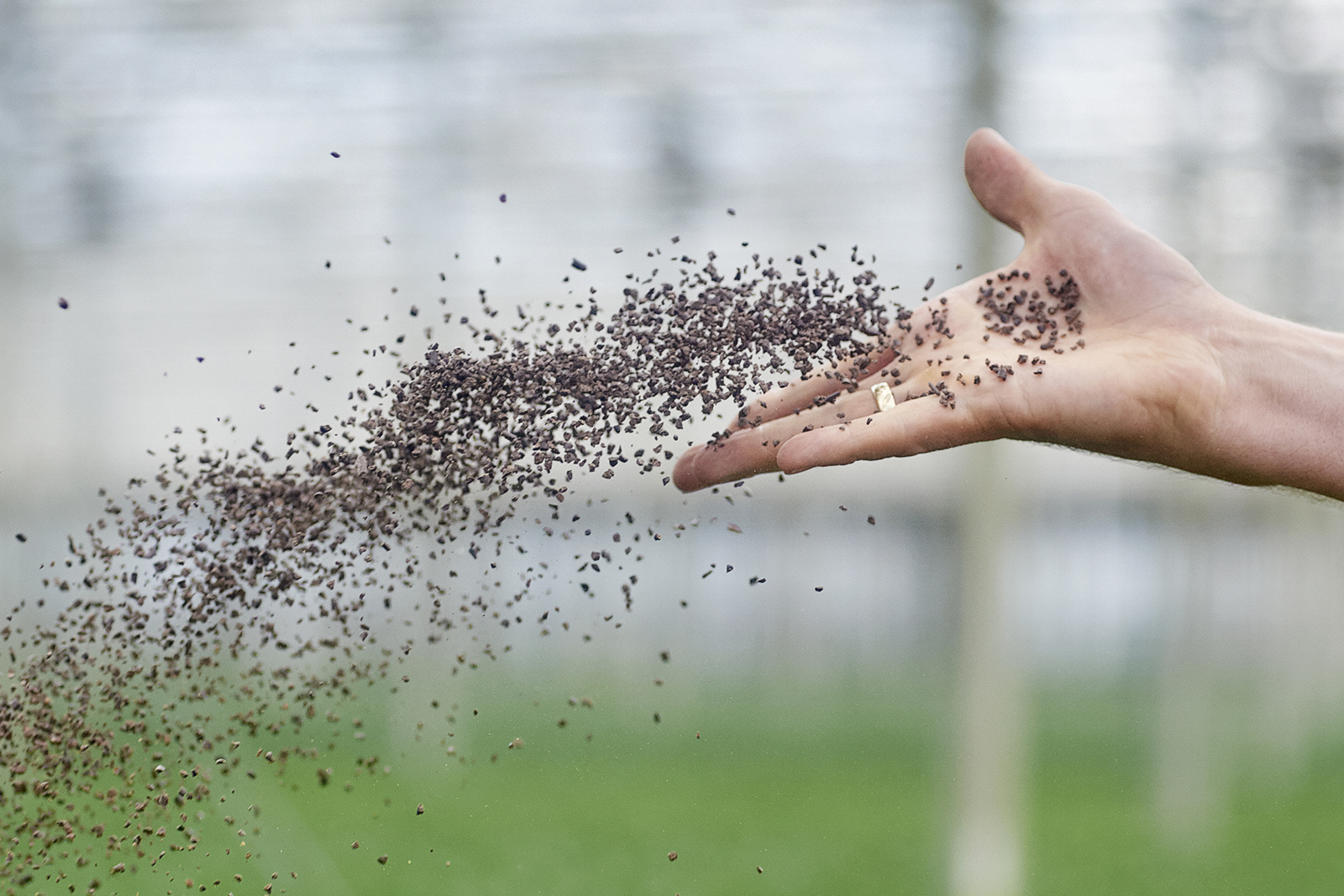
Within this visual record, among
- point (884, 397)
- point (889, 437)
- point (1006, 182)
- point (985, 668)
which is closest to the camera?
point (889, 437)

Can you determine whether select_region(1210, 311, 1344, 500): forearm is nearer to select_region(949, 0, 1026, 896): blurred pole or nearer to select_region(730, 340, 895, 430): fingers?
select_region(730, 340, 895, 430): fingers

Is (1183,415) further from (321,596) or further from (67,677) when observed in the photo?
(67,677)

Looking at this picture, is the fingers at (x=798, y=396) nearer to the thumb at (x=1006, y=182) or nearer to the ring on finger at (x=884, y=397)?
the ring on finger at (x=884, y=397)

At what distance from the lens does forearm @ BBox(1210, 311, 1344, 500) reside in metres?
1.20

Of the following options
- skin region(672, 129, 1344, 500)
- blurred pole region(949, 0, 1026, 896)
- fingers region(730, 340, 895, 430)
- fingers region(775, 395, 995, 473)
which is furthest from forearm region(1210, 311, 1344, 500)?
blurred pole region(949, 0, 1026, 896)

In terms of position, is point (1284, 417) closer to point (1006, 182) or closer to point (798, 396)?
point (1006, 182)

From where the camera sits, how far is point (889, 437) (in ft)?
3.88

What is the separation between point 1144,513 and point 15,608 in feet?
25.5

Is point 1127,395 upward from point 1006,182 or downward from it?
downward

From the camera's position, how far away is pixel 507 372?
1.36 metres

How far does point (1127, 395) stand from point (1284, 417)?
204mm

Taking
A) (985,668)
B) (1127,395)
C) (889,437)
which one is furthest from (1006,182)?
(985,668)

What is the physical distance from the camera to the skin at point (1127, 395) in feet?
3.93

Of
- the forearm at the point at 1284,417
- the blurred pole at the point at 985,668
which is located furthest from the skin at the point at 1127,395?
the blurred pole at the point at 985,668
